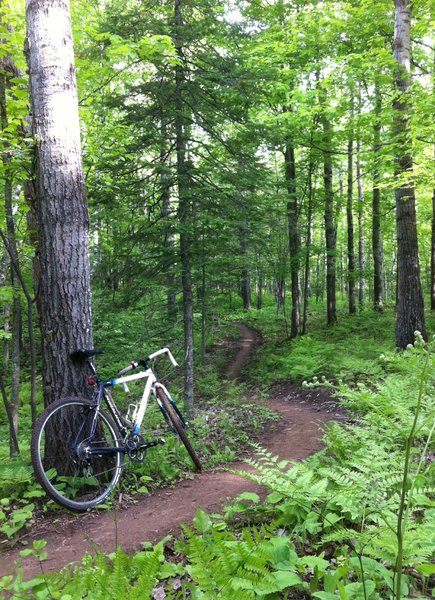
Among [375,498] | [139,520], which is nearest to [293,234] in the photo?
[139,520]

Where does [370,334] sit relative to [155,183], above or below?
below

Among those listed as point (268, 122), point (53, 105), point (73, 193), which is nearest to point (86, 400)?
point (73, 193)

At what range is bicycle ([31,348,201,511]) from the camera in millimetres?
4473

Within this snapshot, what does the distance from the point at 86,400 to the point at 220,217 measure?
493cm

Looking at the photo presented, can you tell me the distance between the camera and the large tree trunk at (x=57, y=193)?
184 inches

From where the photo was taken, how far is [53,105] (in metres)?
4.71

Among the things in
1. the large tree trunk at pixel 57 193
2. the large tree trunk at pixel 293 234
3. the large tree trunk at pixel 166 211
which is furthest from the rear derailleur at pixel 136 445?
the large tree trunk at pixel 293 234

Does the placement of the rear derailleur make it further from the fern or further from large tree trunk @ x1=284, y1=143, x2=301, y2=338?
large tree trunk @ x1=284, y1=143, x2=301, y2=338

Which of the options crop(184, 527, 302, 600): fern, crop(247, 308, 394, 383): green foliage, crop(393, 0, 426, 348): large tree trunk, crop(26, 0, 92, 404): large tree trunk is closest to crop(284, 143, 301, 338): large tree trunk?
crop(247, 308, 394, 383): green foliage

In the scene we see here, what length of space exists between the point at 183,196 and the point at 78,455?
17.4 ft

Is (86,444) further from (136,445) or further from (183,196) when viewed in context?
(183,196)

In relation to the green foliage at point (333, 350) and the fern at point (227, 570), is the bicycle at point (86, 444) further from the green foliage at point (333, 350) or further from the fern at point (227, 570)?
the green foliage at point (333, 350)

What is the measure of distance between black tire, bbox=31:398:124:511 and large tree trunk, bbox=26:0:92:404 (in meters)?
0.29

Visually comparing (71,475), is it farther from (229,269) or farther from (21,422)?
(21,422)
